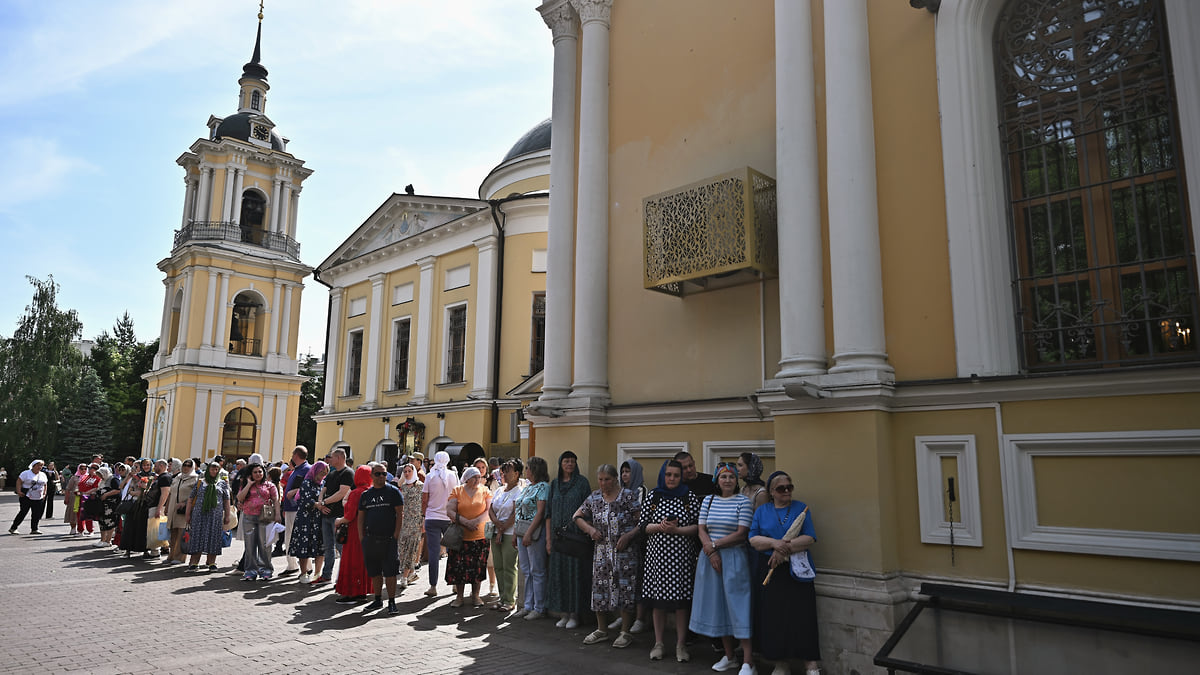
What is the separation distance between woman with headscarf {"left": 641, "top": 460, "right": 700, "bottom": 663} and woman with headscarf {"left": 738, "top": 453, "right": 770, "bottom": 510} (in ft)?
1.49

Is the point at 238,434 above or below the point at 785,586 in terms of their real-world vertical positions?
above

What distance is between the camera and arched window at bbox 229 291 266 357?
36938mm

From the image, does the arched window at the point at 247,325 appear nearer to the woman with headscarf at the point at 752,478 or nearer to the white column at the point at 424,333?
the white column at the point at 424,333

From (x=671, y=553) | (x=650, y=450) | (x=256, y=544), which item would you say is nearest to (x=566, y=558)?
(x=650, y=450)

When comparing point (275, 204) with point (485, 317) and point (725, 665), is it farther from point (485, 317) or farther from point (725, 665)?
point (725, 665)

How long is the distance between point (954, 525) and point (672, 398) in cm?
322

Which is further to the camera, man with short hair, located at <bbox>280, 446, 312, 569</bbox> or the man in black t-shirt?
man with short hair, located at <bbox>280, 446, 312, 569</bbox>

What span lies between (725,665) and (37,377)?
44.0 meters

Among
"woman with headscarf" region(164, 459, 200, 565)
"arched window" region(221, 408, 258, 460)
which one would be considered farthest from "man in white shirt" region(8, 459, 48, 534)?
"arched window" region(221, 408, 258, 460)

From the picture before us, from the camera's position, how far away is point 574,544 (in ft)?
24.4

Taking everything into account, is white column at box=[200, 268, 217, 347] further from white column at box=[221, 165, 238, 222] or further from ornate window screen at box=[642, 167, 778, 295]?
ornate window screen at box=[642, 167, 778, 295]

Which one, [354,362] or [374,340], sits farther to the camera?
[354,362]

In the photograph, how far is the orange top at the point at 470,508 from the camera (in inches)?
350

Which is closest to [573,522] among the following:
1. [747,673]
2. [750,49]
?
[747,673]
